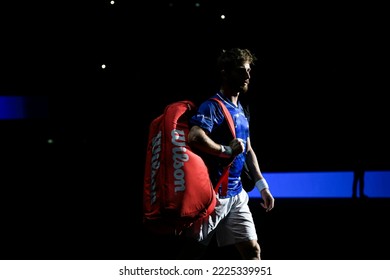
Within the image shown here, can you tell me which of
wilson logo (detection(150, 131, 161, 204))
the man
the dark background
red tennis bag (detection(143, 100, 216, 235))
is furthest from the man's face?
the dark background

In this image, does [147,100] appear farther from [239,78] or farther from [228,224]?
[228,224]

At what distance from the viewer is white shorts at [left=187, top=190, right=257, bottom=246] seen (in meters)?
3.29

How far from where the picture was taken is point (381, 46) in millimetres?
4438

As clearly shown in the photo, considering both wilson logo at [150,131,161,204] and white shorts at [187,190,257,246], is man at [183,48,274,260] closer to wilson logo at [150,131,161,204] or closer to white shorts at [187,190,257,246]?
white shorts at [187,190,257,246]

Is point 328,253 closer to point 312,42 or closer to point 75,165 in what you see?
point 312,42

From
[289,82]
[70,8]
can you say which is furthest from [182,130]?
[70,8]

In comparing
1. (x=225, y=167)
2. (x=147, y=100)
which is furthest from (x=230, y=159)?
(x=147, y=100)

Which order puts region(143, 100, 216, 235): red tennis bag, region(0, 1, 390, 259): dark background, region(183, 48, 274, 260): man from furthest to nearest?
region(0, 1, 390, 259): dark background
region(183, 48, 274, 260): man
region(143, 100, 216, 235): red tennis bag

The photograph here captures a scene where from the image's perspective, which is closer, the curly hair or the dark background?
the curly hair

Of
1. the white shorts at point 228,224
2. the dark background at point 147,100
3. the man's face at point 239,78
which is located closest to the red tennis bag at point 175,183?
the white shorts at point 228,224

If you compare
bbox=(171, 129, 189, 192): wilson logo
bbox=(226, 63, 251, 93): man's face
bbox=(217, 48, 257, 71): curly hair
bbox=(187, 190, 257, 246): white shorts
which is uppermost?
bbox=(217, 48, 257, 71): curly hair

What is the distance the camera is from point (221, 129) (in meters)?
3.31

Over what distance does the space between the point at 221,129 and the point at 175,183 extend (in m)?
0.38

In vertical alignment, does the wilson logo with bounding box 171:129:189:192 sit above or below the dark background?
below
